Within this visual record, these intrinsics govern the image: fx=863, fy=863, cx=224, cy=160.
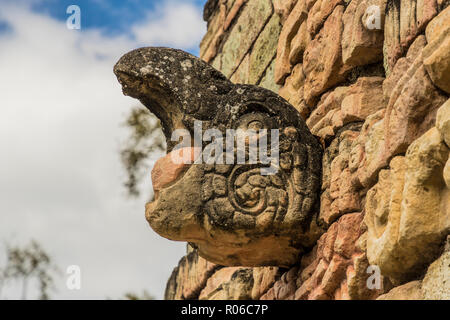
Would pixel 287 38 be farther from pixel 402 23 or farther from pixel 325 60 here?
pixel 402 23

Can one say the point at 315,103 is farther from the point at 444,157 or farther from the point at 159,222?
the point at 444,157

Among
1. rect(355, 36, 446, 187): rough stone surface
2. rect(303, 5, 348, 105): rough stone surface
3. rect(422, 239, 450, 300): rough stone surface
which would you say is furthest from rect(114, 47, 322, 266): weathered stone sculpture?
rect(422, 239, 450, 300): rough stone surface

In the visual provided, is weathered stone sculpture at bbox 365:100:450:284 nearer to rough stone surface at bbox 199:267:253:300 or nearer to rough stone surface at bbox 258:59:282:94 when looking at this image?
rough stone surface at bbox 199:267:253:300

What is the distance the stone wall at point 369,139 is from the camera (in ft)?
8.25

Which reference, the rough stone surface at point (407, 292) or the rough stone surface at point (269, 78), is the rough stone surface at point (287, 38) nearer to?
the rough stone surface at point (269, 78)

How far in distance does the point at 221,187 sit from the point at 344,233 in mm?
529

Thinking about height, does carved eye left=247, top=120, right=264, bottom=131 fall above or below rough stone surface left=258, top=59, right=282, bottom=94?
below

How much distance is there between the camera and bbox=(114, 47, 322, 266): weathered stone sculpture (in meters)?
3.42

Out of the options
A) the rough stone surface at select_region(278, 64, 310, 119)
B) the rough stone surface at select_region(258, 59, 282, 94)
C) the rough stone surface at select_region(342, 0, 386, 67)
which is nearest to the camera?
the rough stone surface at select_region(342, 0, 386, 67)

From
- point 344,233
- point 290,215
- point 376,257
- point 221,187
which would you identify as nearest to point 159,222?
point 221,187

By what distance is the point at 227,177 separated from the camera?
3451 mm

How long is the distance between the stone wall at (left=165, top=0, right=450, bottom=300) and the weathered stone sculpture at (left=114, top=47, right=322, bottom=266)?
0.34 feet

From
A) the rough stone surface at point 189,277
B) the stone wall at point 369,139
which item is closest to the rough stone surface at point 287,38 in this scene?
the stone wall at point 369,139
